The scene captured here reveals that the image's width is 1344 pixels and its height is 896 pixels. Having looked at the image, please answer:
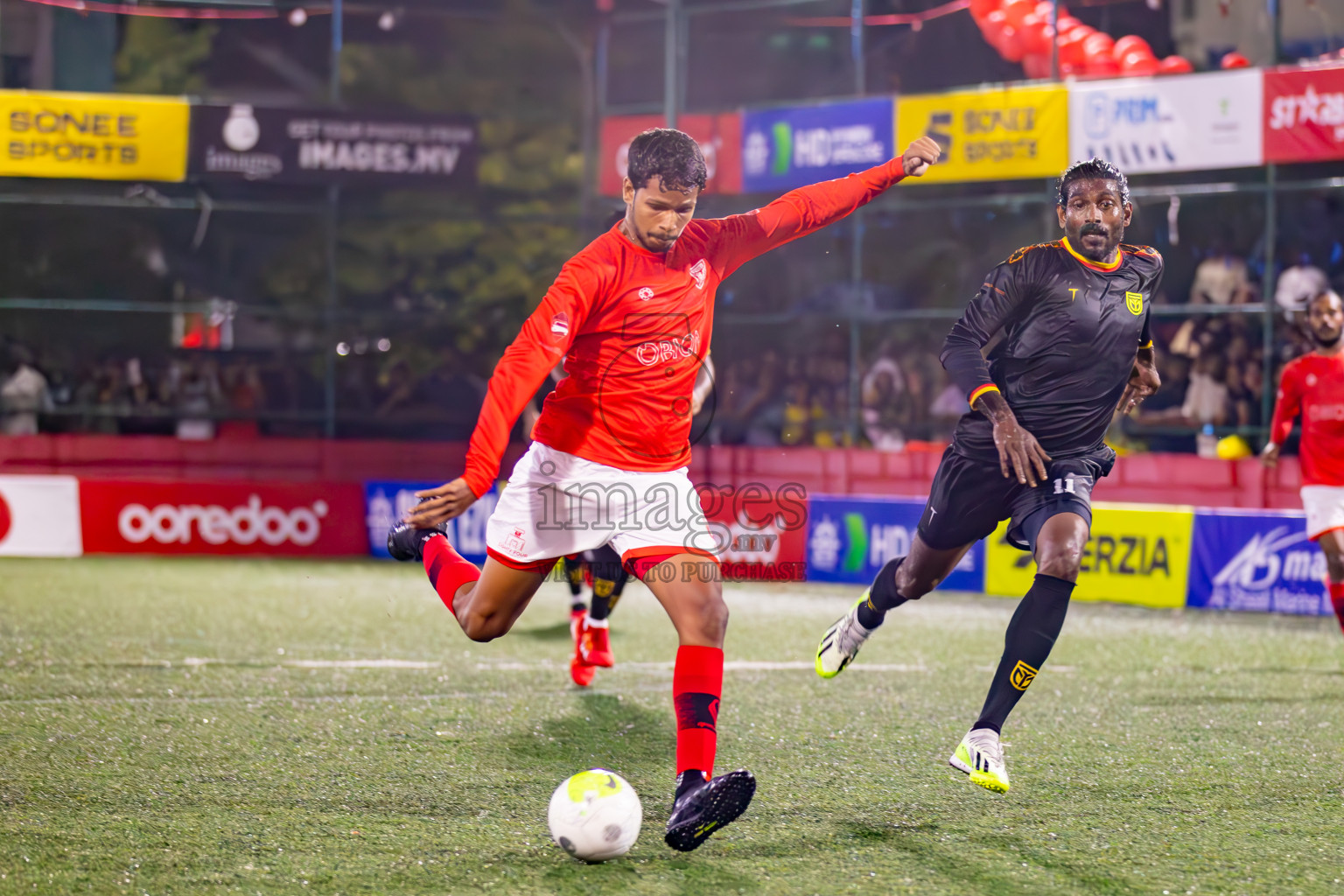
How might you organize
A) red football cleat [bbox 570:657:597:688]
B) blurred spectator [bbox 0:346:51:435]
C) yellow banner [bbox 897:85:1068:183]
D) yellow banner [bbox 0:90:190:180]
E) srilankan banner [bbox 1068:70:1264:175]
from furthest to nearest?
blurred spectator [bbox 0:346:51:435], yellow banner [bbox 0:90:190:180], yellow banner [bbox 897:85:1068:183], srilankan banner [bbox 1068:70:1264:175], red football cleat [bbox 570:657:597:688]

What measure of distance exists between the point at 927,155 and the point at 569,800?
2.47 meters

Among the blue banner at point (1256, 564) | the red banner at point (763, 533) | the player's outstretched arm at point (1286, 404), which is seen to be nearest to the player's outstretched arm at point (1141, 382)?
the player's outstretched arm at point (1286, 404)

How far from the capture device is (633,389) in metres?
4.22

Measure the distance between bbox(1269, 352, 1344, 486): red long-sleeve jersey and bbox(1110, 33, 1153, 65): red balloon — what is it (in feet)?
23.8

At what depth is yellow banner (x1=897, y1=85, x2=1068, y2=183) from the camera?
13898mm

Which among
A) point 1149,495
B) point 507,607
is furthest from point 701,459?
point 507,607

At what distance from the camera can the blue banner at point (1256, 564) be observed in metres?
10.7

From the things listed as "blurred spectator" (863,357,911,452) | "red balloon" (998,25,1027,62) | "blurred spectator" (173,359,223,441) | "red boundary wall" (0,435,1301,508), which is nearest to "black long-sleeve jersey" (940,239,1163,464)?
"red boundary wall" (0,435,1301,508)

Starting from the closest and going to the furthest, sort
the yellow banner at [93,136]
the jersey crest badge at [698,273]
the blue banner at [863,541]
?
the jersey crest badge at [698,273]
the blue banner at [863,541]
the yellow banner at [93,136]

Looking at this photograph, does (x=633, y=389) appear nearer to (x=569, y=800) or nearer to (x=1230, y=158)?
(x=569, y=800)

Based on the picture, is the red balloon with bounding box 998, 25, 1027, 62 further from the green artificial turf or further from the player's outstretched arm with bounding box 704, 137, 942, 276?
the player's outstretched arm with bounding box 704, 137, 942, 276

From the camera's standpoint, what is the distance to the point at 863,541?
493 inches

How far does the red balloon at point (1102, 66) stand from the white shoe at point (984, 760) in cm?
1125

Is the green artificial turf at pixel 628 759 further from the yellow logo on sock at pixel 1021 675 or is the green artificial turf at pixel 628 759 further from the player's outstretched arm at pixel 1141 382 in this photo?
the player's outstretched arm at pixel 1141 382
